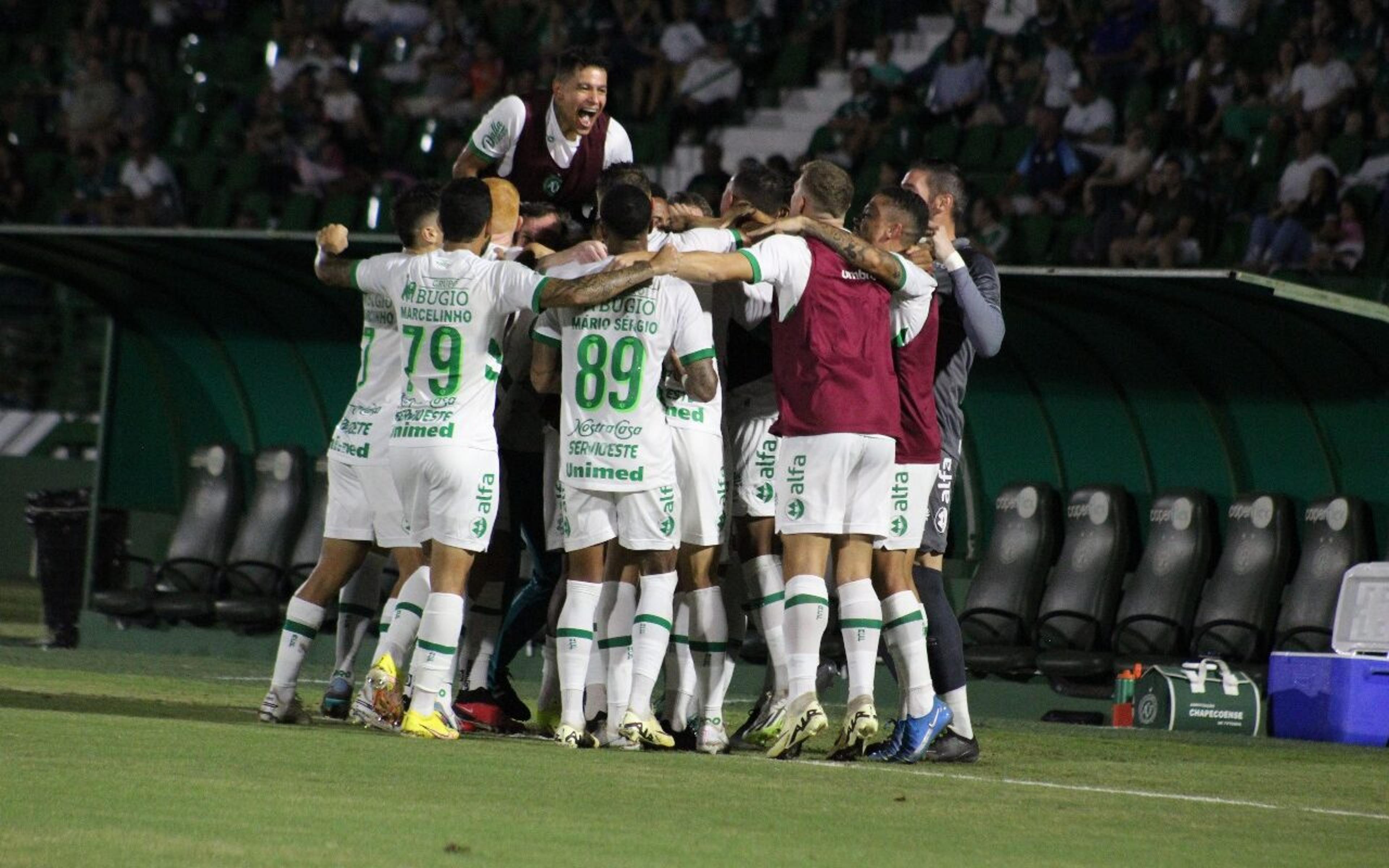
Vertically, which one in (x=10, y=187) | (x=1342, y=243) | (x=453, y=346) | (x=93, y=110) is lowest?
(x=453, y=346)

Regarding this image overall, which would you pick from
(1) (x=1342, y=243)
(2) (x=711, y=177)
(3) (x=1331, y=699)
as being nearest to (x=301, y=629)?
(3) (x=1331, y=699)

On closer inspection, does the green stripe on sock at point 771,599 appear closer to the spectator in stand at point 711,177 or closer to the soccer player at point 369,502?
the soccer player at point 369,502

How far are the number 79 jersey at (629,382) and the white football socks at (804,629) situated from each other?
2.20 ft

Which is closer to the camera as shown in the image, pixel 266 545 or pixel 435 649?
pixel 435 649

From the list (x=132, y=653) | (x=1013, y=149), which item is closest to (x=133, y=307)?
(x=132, y=653)

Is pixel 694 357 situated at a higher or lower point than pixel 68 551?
higher

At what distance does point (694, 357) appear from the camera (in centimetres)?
816

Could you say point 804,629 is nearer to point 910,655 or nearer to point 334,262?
point 910,655

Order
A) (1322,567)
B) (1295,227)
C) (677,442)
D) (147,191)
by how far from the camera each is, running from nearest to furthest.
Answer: (677,442), (1322,567), (1295,227), (147,191)

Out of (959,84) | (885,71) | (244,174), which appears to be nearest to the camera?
(959,84)

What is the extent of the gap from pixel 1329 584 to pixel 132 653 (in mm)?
7616

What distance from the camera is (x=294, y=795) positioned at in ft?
20.1

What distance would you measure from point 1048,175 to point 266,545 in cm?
680

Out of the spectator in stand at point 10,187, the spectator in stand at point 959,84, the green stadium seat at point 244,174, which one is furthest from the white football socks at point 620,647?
the spectator in stand at point 10,187
